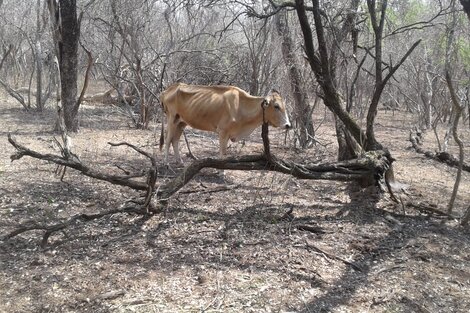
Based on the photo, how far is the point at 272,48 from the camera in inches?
429

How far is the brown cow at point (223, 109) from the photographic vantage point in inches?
300

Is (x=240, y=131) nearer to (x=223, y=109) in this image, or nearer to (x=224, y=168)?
(x=223, y=109)

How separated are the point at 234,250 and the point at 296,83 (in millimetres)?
5628

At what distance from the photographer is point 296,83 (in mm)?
9602

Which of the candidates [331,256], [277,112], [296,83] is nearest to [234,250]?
[331,256]

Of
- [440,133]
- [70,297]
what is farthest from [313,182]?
[440,133]

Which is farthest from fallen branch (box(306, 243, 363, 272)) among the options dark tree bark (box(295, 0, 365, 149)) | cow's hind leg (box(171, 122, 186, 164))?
cow's hind leg (box(171, 122, 186, 164))

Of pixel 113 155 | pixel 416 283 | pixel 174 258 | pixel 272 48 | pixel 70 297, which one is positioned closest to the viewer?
pixel 70 297

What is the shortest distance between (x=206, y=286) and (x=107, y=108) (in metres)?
13.3

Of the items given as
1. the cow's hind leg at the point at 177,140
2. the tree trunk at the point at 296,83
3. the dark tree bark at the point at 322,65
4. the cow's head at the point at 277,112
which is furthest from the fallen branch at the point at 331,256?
the tree trunk at the point at 296,83

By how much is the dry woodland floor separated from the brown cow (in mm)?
874

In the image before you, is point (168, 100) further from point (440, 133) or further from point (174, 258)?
point (440, 133)

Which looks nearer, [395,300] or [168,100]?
[395,300]

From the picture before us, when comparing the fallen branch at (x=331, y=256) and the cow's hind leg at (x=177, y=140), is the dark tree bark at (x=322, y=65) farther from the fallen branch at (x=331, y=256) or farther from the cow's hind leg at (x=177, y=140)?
the cow's hind leg at (x=177, y=140)
